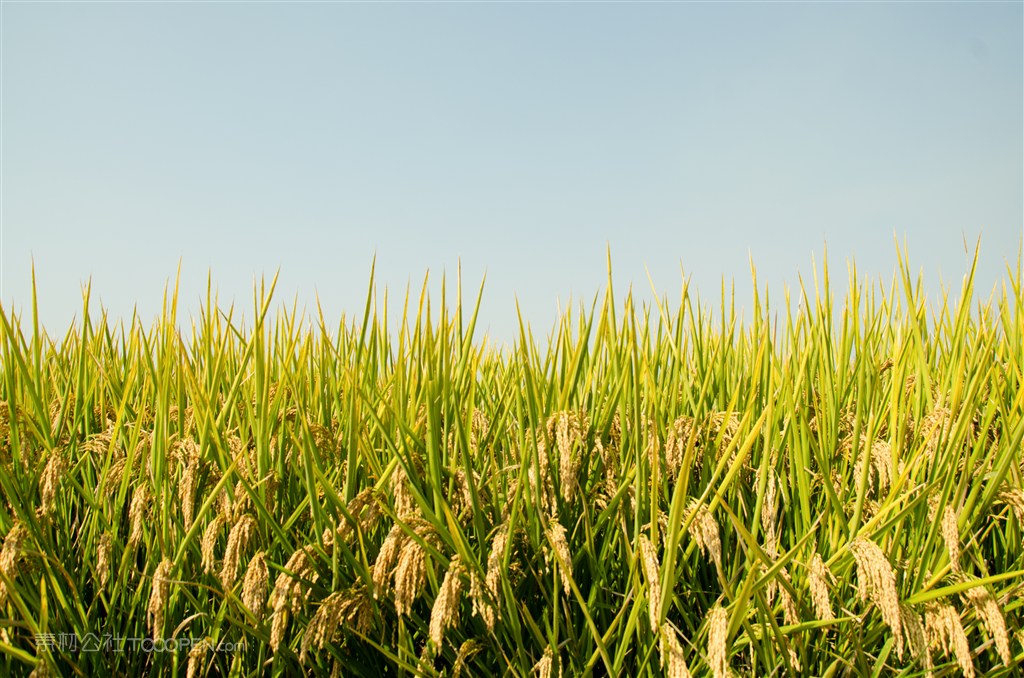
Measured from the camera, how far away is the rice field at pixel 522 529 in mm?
1947

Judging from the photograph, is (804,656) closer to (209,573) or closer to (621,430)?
(621,430)

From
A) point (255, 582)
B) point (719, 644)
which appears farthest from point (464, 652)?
point (719, 644)

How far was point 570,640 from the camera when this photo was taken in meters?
2.12

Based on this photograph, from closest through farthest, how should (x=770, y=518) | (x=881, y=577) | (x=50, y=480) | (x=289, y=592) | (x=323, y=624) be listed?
(x=881, y=577) → (x=323, y=624) → (x=289, y=592) → (x=50, y=480) → (x=770, y=518)

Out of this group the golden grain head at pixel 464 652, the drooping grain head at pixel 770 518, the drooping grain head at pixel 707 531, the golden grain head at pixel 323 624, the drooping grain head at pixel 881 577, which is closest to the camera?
the drooping grain head at pixel 881 577

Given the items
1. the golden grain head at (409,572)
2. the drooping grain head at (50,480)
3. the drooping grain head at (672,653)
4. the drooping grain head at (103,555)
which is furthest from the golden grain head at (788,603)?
the drooping grain head at (50,480)

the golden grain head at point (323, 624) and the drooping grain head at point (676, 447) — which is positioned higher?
the drooping grain head at point (676, 447)

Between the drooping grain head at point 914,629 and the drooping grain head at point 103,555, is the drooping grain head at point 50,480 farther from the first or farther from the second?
the drooping grain head at point 914,629

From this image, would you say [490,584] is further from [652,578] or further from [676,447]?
[676,447]

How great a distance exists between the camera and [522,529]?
2240 mm

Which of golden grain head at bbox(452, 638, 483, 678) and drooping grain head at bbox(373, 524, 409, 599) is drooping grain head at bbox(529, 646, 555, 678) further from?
drooping grain head at bbox(373, 524, 409, 599)

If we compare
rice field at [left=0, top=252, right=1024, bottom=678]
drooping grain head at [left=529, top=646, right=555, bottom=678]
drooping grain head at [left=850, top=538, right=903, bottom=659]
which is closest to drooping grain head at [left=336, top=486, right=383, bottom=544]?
rice field at [left=0, top=252, right=1024, bottom=678]

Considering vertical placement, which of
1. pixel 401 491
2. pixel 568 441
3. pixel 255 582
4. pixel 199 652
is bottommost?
pixel 199 652

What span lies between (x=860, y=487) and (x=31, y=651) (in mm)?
2679
